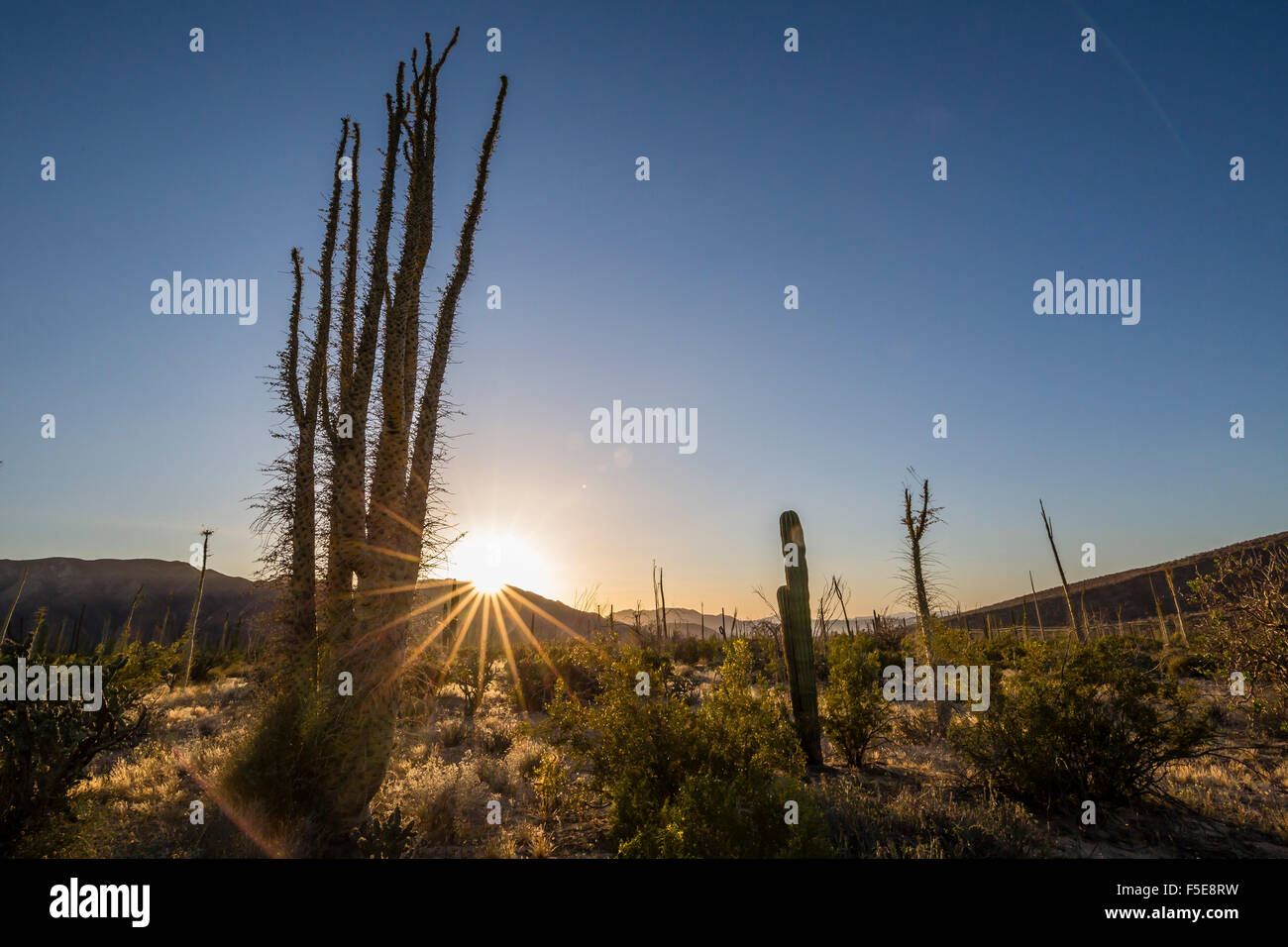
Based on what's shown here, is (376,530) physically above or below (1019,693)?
above

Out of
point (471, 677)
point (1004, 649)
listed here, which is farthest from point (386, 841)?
point (1004, 649)

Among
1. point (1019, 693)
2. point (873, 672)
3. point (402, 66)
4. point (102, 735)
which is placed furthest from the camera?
point (873, 672)

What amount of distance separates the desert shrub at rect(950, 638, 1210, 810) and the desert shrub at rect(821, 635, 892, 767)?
1.82 m

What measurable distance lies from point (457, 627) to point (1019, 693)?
46.8 ft

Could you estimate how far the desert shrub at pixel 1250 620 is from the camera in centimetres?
855

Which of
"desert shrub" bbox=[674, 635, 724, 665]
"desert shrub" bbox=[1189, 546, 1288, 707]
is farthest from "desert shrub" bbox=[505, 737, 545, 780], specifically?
"desert shrub" bbox=[674, 635, 724, 665]

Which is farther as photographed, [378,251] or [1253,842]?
[378,251]

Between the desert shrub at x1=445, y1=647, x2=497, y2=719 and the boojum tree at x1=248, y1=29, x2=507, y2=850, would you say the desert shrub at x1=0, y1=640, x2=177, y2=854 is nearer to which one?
the boojum tree at x1=248, y1=29, x2=507, y2=850

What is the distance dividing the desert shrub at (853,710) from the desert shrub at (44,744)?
29.4 ft
